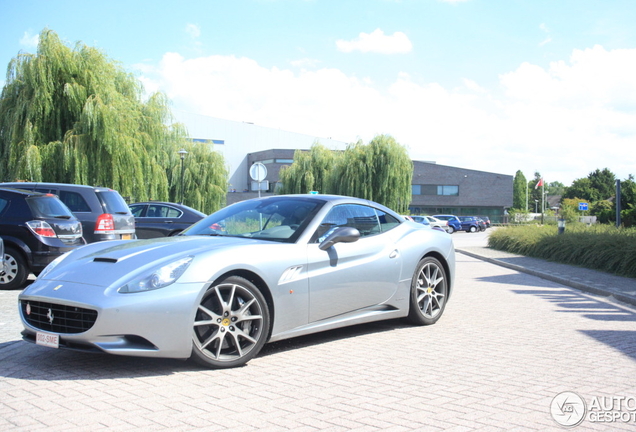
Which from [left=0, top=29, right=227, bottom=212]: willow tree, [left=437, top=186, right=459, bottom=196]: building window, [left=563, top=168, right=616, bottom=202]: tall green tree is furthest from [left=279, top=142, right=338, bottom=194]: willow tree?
[left=563, top=168, right=616, bottom=202]: tall green tree

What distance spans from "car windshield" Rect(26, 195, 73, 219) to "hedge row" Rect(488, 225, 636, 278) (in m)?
11.0

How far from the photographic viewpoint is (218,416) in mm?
3629

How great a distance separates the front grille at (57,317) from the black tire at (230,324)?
77 cm

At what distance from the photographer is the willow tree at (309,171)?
169ft

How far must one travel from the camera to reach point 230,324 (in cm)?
476

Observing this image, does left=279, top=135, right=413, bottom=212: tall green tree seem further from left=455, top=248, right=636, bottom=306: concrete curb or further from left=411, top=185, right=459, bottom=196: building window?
left=455, top=248, right=636, bottom=306: concrete curb

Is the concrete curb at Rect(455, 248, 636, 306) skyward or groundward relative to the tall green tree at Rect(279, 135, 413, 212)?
groundward

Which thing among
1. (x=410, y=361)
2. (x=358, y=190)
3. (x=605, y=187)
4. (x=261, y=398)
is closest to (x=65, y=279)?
(x=261, y=398)

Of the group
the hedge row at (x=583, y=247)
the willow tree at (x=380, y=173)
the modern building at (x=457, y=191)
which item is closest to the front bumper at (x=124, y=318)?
the hedge row at (x=583, y=247)

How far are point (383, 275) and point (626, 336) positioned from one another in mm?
2713

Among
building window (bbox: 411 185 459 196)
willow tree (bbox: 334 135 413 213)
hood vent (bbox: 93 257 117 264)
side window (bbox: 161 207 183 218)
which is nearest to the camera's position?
hood vent (bbox: 93 257 117 264)

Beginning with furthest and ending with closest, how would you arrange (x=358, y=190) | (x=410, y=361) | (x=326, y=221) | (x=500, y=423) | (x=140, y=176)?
(x=358, y=190)
(x=140, y=176)
(x=326, y=221)
(x=410, y=361)
(x=500, y=423)

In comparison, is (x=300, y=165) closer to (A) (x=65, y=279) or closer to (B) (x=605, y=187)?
(A) (x=65, y=279)

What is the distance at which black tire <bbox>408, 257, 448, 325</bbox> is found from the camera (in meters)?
6.61
